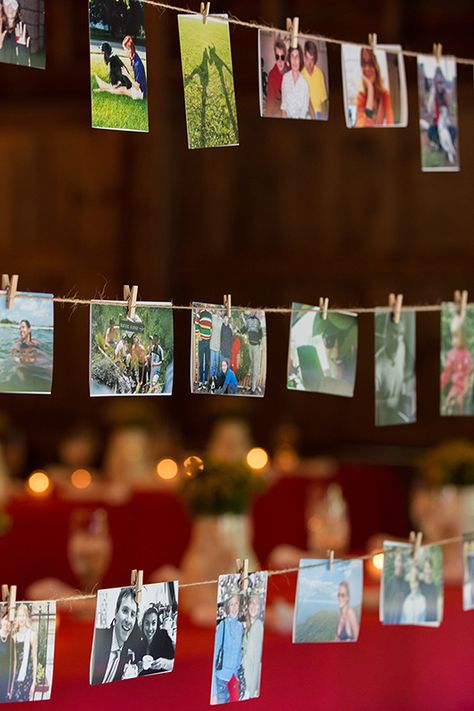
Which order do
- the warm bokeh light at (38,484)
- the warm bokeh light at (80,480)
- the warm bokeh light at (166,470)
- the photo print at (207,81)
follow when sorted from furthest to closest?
the warm bokeh light at (166,470) → the warm bokeh light at (80,480) → the warm bokeh light at (38,484) → the photo print at (207,81)

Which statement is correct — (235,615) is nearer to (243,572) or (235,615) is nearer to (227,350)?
(243,572)

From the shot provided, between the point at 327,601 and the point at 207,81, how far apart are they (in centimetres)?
89

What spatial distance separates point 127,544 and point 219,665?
7.88 ft

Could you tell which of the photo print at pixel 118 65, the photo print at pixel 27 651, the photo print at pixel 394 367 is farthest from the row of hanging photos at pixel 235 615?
the photo print at pixel 118 65

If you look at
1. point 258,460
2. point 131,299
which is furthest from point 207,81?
point 258,460

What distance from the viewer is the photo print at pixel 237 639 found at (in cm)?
175

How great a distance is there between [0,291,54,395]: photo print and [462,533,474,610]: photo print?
3.36 ft

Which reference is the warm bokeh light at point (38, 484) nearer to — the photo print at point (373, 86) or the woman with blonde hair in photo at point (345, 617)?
the woman with blonde hair in photo at point (345, 617)

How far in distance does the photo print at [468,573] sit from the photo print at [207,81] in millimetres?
952

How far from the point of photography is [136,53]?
64.9 inches

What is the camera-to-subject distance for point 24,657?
5.10 ft

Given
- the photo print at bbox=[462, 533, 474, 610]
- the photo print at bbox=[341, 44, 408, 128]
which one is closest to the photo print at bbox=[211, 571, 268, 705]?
the photo print at bbox=[462, 533, 474, 610]

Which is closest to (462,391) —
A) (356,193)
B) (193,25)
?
(193,25)

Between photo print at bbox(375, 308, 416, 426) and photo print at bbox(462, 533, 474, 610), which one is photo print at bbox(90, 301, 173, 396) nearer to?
photo print at bbox(375, 308, 416, 426)
